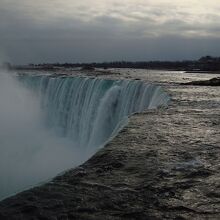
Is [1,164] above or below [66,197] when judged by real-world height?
below

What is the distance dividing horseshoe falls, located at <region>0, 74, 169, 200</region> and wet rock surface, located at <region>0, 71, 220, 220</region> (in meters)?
5.53

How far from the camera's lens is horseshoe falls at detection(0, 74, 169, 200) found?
20.6 m

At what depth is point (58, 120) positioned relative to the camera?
30.3m

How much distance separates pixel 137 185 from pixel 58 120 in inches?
947

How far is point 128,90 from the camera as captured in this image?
2325cm

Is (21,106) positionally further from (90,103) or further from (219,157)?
(219,157)

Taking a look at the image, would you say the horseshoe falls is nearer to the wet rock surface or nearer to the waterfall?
the waterfall

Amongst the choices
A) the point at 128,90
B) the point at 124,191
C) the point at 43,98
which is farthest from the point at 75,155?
the point at 124,191

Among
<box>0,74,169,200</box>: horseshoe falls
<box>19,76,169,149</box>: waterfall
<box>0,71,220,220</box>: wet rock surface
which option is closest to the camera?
<box>0,71,220,220</box>: wet rock surface

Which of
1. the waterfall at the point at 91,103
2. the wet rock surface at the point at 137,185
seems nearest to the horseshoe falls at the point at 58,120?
the waterfall at the point at 91,103

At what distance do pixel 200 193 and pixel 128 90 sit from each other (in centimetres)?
1707

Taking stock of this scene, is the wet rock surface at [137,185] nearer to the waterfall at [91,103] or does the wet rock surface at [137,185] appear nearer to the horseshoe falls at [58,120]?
the horseshoe falls at [58,120]

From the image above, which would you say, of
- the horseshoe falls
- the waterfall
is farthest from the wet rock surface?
the waterfall

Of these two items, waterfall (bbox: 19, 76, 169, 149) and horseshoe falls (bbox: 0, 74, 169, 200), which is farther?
waterfall (bbox: 19, 76, 169, 149)
